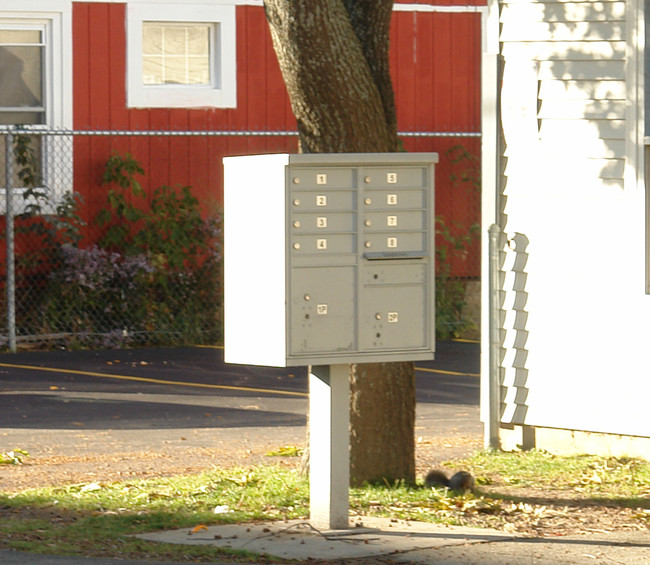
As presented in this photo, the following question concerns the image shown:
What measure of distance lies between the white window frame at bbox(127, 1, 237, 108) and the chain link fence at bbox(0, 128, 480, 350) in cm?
46

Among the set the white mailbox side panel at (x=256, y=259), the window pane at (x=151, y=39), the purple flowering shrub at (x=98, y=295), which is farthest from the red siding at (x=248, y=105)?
the white mailbox side panel at (x=256, y=259)

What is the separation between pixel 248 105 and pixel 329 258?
12.0m

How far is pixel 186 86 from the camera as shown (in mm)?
18812

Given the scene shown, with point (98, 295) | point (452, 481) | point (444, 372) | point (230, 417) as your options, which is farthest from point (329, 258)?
point (98, 295)

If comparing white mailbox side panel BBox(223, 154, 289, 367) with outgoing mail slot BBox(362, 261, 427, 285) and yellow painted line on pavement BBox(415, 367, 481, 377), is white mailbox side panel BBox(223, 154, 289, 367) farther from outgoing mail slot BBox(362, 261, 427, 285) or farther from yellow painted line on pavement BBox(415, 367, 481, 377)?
yellow painted line on pavement BBox(415, 367, 481, 377)

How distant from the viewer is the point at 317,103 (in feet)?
27.9

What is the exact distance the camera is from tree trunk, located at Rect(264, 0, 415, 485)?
845cm

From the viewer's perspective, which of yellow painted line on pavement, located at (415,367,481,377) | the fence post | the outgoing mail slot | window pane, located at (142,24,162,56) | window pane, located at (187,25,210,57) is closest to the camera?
the outgoing mail slot

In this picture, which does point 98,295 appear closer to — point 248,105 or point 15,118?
point 15,118

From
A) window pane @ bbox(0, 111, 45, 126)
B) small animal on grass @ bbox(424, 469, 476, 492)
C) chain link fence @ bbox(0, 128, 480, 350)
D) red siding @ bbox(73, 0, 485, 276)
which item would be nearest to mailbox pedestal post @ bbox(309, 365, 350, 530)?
small animal on grass @ bbox(424, 469, 476, 492)

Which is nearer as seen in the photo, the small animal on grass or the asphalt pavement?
the asphalt pavement

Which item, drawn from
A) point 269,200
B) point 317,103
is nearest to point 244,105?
point 317,103

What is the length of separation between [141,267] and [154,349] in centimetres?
100

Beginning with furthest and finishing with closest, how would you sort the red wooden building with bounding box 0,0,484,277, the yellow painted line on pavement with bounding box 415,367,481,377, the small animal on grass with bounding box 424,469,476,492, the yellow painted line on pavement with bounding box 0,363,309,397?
the red wooden building with bounding box 0,0,484,277, the yellow painted line on pavement with bounding box 415,367,481,377, the yellow painted line on pavement with bounding box 0,363,309,397, the small animal on grass with bounding box 424,469,476,492
